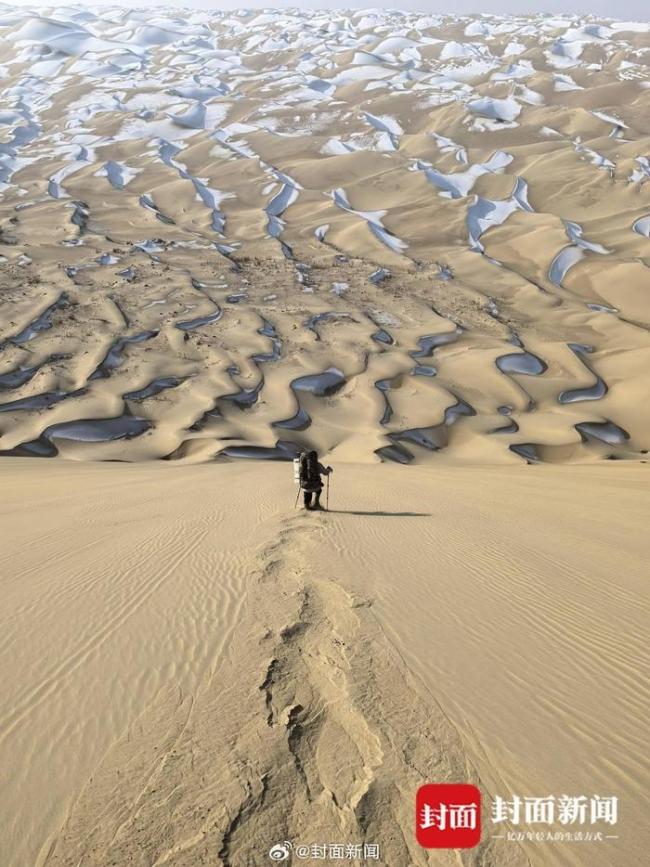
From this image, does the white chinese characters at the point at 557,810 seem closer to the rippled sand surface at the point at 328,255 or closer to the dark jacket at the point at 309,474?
the dark jacket at the point at 309,474

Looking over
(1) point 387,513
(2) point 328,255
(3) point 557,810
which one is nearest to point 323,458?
(1) point 387,513

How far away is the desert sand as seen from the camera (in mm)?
3121

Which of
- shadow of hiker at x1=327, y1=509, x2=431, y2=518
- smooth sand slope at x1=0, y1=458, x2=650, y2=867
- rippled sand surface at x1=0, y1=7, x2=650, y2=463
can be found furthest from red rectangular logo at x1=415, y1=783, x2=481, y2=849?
rippled sand surface at x1=0, y1=7, x2=650, y2=463

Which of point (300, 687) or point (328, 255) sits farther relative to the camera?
point (328, 255)

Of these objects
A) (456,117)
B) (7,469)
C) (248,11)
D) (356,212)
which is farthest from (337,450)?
(248,11)

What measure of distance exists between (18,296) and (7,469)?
14491 mm

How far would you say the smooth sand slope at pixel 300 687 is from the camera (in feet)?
9.14

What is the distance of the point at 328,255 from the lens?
35.0 metres

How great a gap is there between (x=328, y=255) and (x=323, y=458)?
20.5 meters

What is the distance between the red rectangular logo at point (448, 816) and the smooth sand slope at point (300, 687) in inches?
2.4

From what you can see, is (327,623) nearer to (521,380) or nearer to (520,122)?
(521,380)

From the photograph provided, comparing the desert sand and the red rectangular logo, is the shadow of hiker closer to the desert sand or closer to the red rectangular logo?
the desert sand

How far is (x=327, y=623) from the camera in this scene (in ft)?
15.8

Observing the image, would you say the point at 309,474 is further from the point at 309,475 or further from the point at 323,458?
the point at 323,458
